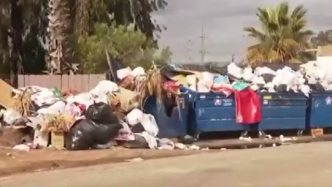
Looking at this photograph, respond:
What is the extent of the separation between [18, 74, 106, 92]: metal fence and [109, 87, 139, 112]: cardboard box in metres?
2.72

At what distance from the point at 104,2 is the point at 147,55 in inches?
125

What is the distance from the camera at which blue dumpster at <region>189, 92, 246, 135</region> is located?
16484 millimetres

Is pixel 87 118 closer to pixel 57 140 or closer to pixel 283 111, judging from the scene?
pixel 57 140

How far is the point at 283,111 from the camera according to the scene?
17828mm

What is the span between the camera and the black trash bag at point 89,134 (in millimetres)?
14156

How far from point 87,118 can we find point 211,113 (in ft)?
11.2

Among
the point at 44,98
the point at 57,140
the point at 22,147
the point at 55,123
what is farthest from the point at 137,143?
the point at 22,147

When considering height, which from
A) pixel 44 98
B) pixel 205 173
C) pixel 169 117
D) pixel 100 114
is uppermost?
pixel 44 98

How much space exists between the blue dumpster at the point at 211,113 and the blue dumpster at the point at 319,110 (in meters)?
2.59

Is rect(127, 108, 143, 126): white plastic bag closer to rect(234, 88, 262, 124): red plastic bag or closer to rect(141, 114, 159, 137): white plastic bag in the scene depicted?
rect(141, 114, 159, 137): white plastic bag

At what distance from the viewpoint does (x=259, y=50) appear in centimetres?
3672

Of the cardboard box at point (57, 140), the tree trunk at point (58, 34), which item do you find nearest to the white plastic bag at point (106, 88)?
the cardboard box at point (57, 140)

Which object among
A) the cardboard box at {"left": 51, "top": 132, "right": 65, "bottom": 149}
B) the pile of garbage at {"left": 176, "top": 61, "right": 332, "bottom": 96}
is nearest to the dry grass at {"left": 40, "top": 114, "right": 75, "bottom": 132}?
the cardboard box at {"left": 51, "top": 132, "right": 65, "bottom": 149}

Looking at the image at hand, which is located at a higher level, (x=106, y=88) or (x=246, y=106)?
(x=106, y=88)
